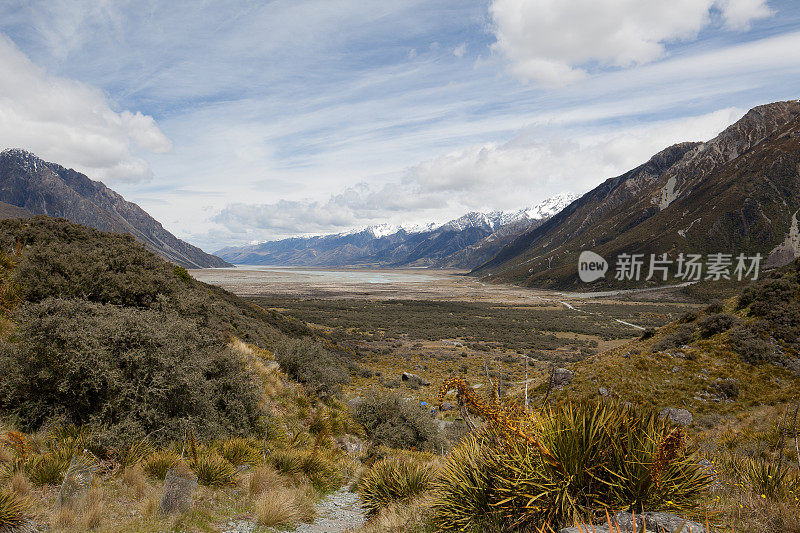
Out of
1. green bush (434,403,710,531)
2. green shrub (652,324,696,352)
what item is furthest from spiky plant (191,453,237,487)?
green shrub (652,324,696,352)

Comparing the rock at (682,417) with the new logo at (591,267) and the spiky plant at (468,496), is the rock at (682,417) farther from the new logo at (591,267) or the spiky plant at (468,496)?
the new logo at (591,267)

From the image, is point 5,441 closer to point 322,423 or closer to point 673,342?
point 322,423

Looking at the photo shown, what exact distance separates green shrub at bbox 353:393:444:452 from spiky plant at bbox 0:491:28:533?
9.73 meters

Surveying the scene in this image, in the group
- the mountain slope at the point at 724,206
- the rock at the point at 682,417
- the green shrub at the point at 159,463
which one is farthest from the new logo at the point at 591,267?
the green shrub at the point at 159,463

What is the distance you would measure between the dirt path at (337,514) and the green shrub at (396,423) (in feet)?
16.0

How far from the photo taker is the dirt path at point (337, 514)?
588 centimetres

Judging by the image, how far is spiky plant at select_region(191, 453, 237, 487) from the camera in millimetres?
6227

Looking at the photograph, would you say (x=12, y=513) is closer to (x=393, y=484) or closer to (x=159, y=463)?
(x=159, y=463)

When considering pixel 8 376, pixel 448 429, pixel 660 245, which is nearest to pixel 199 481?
pixel 8 376

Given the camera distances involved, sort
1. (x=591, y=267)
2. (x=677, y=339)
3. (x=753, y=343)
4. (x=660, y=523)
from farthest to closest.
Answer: (x=591, y=267) → (x=677, y=339) → (x=753, y=343) → (x=660, y=523)

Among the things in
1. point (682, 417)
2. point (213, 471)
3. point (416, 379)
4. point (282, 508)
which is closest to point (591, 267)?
point (416, 379)

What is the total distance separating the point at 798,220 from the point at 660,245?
37352 millimetres

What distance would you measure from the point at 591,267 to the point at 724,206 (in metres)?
50.0

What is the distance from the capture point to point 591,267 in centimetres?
16050
